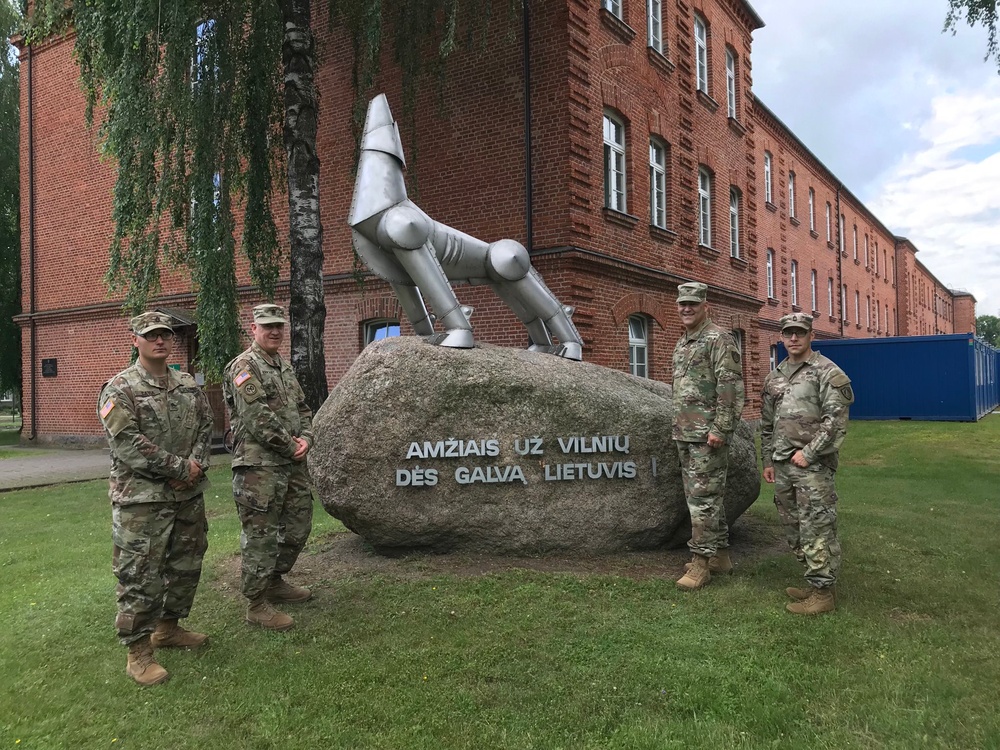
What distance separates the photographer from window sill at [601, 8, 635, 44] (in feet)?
37.5

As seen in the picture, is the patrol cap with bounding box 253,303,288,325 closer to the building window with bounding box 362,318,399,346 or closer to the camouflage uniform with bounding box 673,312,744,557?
the camouflage uniform with bounding box 673,312,744,557

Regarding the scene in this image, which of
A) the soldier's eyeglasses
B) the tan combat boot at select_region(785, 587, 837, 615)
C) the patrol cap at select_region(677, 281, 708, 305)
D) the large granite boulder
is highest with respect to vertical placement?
the patrol cap at select_region(677, 281, 708, 305)

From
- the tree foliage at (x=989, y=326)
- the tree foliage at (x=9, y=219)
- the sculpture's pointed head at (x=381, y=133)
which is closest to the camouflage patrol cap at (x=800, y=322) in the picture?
the sculpture's pointed head at (x=381, y=133)

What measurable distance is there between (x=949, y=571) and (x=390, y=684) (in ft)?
13.2

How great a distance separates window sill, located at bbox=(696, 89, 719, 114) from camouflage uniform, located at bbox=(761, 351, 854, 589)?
1219 centimetres

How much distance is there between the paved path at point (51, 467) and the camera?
10.5 meters

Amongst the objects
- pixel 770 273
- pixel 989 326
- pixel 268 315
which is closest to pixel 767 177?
pixel 770 273

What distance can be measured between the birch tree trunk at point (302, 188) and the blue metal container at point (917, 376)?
1646 cm

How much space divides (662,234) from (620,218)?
1696 millimetres

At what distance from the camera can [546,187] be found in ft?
34.9

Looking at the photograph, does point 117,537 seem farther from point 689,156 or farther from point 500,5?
point 689,156

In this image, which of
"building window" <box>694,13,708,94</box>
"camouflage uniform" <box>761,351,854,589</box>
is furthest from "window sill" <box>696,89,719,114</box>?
"camouflage uniform" <box>761,351,854,589</box>

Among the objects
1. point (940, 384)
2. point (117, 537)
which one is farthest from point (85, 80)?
point (940, 384)

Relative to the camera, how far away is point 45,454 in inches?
571
